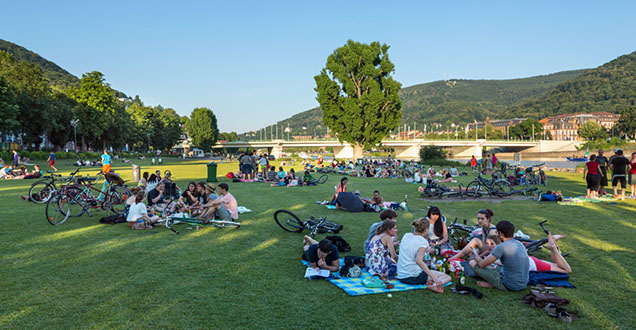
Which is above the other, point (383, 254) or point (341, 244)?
point (383, 254)

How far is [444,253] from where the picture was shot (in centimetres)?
704

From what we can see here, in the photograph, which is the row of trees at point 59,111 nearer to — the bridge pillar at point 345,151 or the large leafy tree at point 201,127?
the large leafy tree at point 201,127

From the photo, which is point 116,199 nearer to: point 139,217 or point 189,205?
point 189,205

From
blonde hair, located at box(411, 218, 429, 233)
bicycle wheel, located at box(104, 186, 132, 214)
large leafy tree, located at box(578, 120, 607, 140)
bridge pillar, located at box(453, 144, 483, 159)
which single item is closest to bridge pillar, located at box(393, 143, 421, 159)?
bridge pillar, located at box(453, 144, 483, 159)

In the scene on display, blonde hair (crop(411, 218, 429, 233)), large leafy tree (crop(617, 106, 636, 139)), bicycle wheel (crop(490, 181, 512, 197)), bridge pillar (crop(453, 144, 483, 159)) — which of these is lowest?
bridge pillar (crop(453, 144, 483, 159))

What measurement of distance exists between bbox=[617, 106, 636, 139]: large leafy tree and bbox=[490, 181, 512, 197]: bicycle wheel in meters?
116

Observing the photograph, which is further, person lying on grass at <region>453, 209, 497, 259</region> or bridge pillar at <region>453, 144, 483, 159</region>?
bridge pillar at <region>453, 144, 483, 159</region>

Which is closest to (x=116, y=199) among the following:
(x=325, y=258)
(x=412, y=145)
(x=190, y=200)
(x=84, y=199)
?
(x=84, y=199)

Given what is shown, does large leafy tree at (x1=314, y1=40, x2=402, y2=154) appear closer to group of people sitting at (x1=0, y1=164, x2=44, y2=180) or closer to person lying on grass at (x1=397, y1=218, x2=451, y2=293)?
group of people sitting at (x1=0, y1=164, x2=44, y2=180)

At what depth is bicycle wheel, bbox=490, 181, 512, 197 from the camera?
1517cm

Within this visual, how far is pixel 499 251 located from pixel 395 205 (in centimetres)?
719

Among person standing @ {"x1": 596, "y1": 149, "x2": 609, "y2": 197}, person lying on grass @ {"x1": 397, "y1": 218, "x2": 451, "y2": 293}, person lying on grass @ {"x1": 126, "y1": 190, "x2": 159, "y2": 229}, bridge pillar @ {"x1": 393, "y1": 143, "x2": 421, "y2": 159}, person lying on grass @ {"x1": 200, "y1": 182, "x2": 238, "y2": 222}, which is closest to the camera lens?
person lying on grass @ {"x1": 397, "y1": 218, "x2": 451, "y2": 293}

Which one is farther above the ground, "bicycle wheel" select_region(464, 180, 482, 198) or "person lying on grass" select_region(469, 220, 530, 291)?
"person lying on grass" select_region(469, 220, 530, 291)

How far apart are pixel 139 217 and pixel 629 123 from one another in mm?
129677
